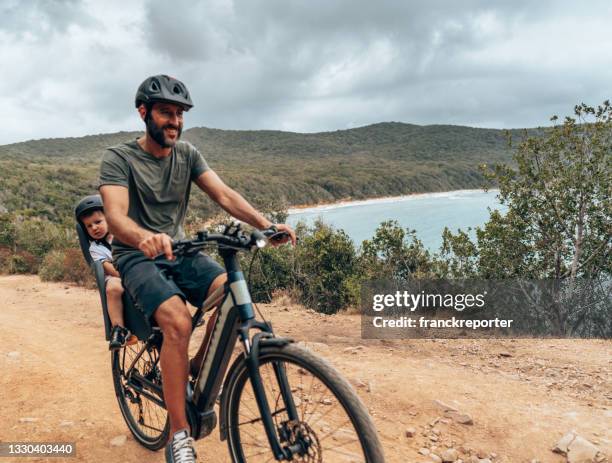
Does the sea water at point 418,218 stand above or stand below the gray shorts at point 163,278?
above

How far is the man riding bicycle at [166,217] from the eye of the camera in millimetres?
3008

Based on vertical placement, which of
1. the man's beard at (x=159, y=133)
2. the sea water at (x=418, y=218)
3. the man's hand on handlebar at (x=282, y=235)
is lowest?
the man's hand on handlebar at (x=282, y=235)

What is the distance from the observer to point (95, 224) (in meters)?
5.25

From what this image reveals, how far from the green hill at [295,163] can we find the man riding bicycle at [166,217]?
687 inches

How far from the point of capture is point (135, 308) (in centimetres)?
349

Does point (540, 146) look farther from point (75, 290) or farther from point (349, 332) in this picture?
point (75, 290)

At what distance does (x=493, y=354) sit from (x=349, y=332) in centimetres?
239

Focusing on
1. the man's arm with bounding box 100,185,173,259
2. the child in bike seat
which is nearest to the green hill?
the child in bike seat

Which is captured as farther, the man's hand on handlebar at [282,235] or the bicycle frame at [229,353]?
the man's hand on handlebar at [282,235]

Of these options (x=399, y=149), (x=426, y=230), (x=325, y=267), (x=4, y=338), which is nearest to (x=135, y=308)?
(x=4, y=338)

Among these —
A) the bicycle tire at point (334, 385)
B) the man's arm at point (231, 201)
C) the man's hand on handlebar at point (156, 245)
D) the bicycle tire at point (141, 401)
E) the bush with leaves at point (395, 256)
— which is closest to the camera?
the bicycle tire at point (334, 385)

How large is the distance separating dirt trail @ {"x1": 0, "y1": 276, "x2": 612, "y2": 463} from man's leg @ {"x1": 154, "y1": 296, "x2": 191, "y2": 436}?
998 mm

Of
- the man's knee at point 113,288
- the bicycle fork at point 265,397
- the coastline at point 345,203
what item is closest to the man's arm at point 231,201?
the bicycle fork at point 265,397

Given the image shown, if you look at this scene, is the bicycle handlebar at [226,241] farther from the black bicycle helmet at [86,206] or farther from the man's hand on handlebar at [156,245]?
the black bicycle helmet at [86,206]
